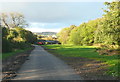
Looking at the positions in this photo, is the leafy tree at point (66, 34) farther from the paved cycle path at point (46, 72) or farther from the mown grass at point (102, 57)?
the paved cycle path at point (46, 72)

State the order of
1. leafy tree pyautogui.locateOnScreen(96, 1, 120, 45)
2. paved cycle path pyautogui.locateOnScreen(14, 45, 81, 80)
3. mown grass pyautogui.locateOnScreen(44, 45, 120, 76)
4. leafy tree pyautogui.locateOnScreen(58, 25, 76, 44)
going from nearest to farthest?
paved cycle path pyautogui.locateOnScreen(14, 45, 81, 80) < mown grass pyautogui.locateOnScreen(44, 45, 120, 76) < leafy tree pyautogui.locateOnScreen(96, 1, 120, 45) < leafy tree pyautogui.locateOnScreen(58, 25, 76, 44)

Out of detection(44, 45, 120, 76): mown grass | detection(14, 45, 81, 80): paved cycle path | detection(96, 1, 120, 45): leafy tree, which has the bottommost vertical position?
detection(44, 45, 120, 76): mown grass

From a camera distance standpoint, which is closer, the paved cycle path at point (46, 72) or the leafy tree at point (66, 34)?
the paved cycle path at point (46, 72)

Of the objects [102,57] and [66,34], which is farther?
[66,34]

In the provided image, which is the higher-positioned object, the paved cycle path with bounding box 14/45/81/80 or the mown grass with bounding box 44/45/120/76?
the paved cycle path with bounding box 14/45/81/80

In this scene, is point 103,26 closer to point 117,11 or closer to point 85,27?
point 117,11

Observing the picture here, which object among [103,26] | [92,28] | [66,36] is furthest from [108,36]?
[66,36]

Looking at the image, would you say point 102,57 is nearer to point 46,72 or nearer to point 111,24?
point 111,24

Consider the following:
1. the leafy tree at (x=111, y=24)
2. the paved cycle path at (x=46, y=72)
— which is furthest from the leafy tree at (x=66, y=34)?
the paved cycle path at (x=46, y=72)

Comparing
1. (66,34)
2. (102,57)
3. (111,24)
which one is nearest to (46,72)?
(102,57)

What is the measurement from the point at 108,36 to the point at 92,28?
49.4 m

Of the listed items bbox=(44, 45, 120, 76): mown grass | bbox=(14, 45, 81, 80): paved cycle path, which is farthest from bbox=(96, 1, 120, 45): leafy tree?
bbox=(14, 45, 81, 80): paved cycle path

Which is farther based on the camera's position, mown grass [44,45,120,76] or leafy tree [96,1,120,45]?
leafy tree [96,1,120,45]

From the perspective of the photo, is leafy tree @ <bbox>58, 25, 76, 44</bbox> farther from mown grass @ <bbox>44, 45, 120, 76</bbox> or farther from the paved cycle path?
the paved cycle path
